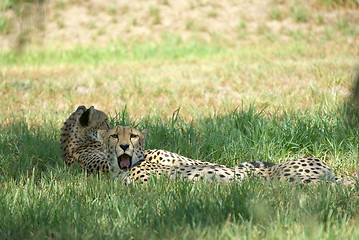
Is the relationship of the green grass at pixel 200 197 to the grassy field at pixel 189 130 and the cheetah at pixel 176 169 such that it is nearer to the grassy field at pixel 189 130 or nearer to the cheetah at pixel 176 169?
the grassy field at pixel 189 130

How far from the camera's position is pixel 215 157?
17.6 feet

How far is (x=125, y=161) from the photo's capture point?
4.53 metres

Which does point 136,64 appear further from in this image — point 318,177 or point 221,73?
point 318,177

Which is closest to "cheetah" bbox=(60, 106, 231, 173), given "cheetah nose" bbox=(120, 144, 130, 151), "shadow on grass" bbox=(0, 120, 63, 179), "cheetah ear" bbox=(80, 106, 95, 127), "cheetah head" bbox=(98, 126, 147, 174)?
"cheetah ear" bbox=(80, 106, 95, 127)

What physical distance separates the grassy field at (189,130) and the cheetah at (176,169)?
0.20m

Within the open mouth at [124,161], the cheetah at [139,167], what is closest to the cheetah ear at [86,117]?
the cheetah at [139,167]

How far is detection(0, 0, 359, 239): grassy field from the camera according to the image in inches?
125

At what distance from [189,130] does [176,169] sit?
129cm

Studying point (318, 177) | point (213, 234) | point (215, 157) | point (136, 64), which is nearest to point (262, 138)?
point (215, 157)

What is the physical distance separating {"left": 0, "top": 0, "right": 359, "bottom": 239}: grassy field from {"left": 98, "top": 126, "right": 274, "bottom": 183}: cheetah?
0.59ft

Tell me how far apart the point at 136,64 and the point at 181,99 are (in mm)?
4027

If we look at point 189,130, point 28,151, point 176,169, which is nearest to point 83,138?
point 28,151

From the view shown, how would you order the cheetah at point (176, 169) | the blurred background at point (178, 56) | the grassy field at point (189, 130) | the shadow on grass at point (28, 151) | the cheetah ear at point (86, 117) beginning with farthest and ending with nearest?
1. the blurred background at point (178, 56)
2. the cheetah ear at point (86, 117)
3. the shadow on grass at point (28, 151)
4. the cheetah at point (176, 169)
5. the grassy field at point (189, 130)

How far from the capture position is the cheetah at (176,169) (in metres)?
4.32
